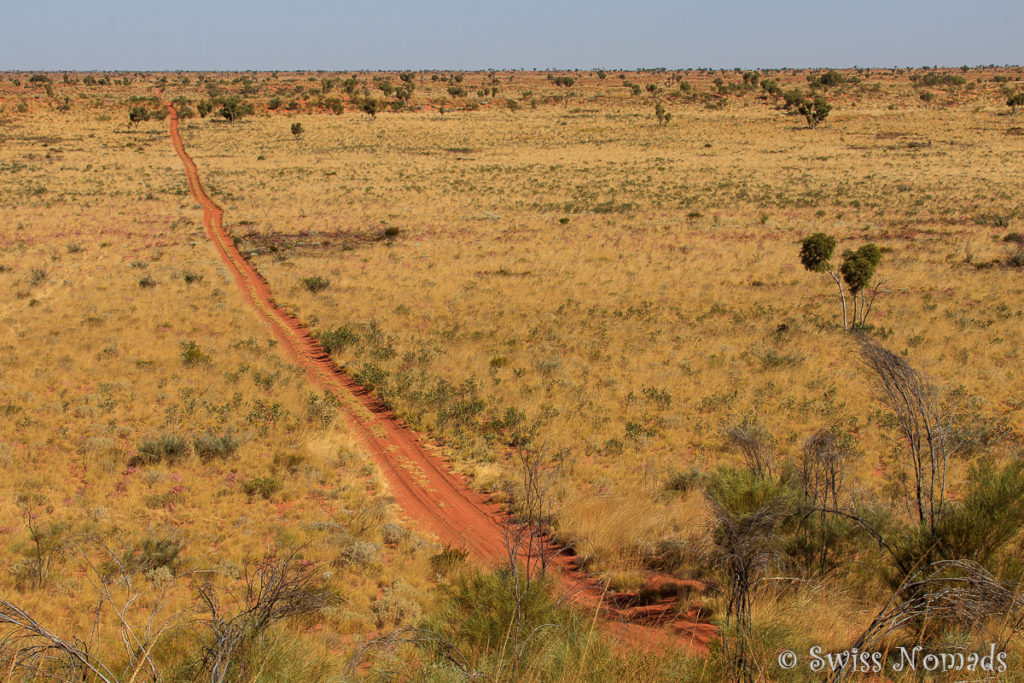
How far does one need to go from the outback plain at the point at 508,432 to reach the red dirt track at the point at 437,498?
0.08 metres

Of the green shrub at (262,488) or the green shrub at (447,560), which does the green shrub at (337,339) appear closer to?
the green shrub at (262,488)

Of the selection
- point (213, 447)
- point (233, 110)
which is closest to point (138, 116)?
point (233, 110)

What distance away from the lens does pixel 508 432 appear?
1365cm

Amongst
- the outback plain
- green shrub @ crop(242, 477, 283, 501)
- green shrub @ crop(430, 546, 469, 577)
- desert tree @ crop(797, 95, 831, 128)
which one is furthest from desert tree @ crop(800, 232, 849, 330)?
desert tree @ crop(797, 95, 831, 128)

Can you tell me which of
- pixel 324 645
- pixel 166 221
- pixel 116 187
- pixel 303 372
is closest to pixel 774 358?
pixel 303 372

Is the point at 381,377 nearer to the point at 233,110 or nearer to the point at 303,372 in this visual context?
the point at 303,372

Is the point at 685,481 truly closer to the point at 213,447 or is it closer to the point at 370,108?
the point at 213,447

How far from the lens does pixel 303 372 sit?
16844 millimetres

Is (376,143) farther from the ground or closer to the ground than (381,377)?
farther from the ground

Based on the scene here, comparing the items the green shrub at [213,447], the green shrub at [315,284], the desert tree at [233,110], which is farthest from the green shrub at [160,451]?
the desert tree at [233,110]

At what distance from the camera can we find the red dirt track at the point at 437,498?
275 inches

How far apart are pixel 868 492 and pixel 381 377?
1097 cm

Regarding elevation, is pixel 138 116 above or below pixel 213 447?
above

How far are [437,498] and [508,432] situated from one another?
2743 mm
